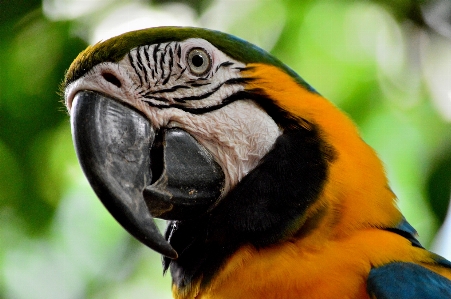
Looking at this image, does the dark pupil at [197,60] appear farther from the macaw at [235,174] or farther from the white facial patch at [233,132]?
the white facial patch at [233,132]

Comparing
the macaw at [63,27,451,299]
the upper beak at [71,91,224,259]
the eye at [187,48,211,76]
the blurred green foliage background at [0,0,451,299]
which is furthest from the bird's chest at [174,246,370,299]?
the blurred green foliage background at [0,0,451,299]

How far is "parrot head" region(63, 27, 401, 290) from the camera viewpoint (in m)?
1.84

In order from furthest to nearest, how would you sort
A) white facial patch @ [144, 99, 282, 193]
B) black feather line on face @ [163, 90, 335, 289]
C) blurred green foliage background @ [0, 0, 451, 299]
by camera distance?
blurred green foliage background @ [0, 0, 451, 299], white facial patch @ [144, 99, 282, 193], black feather line on face @ [163, 90, 335, 289]

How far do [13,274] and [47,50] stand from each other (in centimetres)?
147

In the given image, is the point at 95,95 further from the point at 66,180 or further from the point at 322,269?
the point at 66,180

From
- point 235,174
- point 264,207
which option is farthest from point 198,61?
point 264,207

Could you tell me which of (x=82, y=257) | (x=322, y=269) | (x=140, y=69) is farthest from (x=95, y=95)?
(x=82, y=257)

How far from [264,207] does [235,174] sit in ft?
0.55

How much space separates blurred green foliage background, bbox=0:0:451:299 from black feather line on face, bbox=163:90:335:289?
1268mm

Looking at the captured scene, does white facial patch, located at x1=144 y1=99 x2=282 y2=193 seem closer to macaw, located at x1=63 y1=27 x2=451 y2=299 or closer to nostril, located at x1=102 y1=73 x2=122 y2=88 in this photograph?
macaw, located at x1=63 y1=27 x2=451 y2=299

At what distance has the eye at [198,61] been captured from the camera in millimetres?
2098

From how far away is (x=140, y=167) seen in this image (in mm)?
1828

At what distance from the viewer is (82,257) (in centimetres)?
379

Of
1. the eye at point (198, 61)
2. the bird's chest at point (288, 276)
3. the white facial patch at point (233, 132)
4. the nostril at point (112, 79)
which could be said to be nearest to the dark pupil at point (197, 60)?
the eye at point (198, 61)
